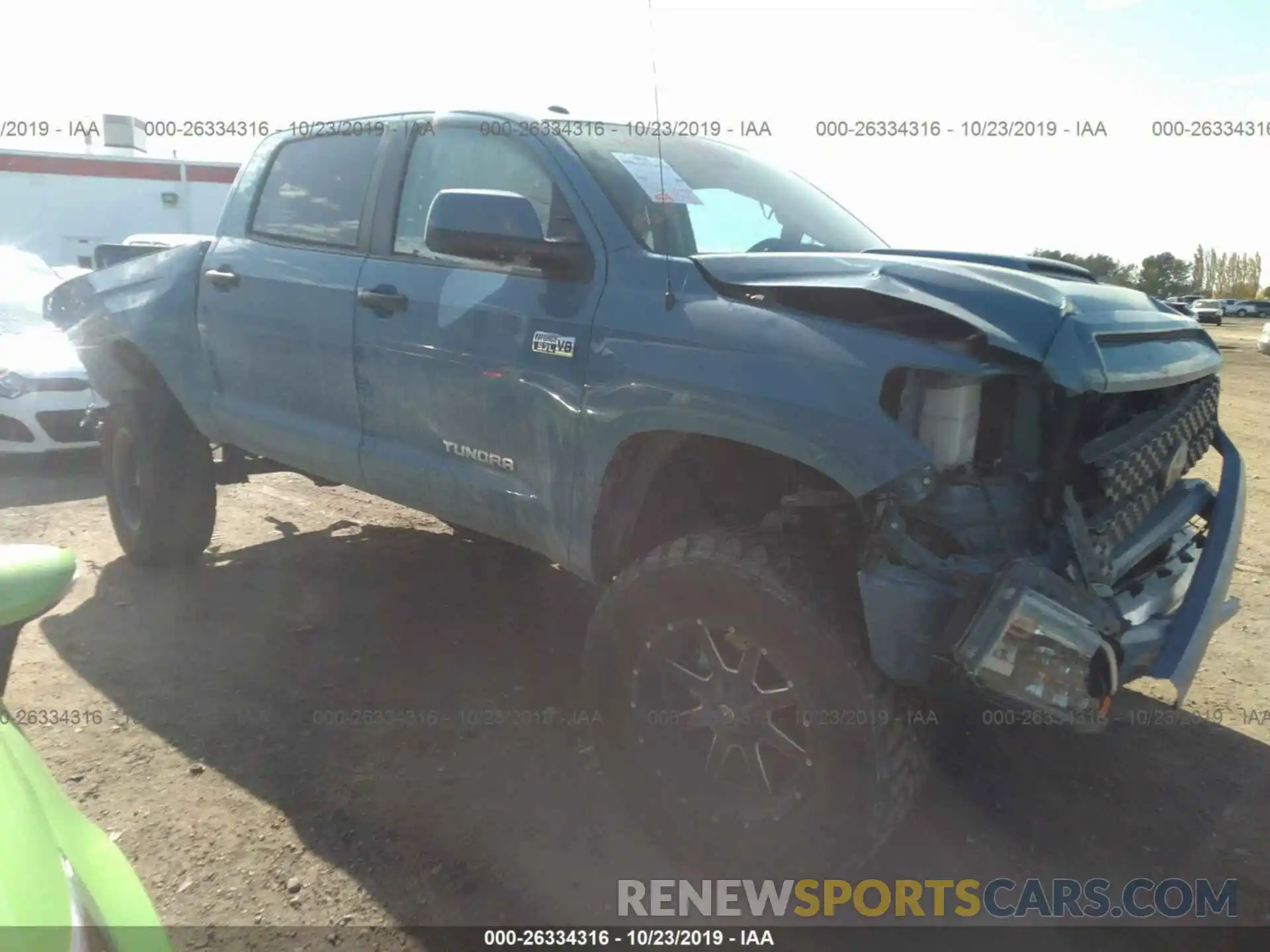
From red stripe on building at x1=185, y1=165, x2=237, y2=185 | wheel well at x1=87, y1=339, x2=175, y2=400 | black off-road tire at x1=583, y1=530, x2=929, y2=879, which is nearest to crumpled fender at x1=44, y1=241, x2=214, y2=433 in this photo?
wheel well at x1=87, y1=339, x2=175, y2=400

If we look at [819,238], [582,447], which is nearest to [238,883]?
[582,447]

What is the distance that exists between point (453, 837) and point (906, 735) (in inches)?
51.1

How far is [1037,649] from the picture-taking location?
206cm

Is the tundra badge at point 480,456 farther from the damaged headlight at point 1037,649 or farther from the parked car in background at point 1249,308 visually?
the parked car in background at point 1249,308

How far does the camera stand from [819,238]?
3369 millimetres

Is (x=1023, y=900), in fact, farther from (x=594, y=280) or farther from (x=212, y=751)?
(x=212, y=751)

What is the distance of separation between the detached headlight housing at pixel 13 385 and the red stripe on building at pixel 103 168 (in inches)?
669

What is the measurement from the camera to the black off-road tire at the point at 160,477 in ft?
14.7

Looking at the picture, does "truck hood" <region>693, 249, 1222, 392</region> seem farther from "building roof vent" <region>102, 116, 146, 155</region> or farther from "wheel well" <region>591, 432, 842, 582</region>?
"building roof vent" <region>102, 116, 146, 155</region>

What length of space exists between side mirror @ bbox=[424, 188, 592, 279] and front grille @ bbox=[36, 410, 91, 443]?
17.1ft

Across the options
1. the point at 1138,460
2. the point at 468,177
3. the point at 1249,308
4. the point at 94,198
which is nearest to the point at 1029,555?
the point at 1138,460

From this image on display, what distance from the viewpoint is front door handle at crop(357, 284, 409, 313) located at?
3.25 m

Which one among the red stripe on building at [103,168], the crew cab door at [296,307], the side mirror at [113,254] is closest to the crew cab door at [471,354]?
the crew cab door at [296,307]

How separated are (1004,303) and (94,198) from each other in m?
25.2
